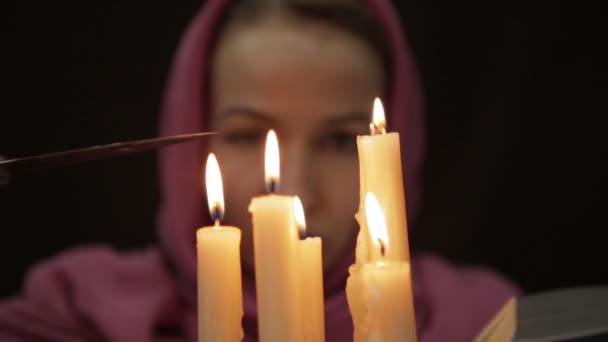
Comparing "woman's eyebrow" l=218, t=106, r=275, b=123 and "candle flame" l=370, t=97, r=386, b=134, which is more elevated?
"woman's eyebrow" l=218, t=106, r=275, b=123

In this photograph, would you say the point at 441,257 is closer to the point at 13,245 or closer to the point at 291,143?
the point at 291,143

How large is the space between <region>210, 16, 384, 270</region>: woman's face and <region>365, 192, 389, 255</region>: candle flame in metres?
0.37

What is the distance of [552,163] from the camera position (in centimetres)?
103

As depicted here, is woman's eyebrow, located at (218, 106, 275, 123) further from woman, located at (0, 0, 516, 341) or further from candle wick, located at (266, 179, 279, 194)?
candle wick, located at (266, 179, 279, 194)

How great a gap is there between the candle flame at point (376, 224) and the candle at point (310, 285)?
53 millimetres

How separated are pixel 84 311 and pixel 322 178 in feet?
1.19

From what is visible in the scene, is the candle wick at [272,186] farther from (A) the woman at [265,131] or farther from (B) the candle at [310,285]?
(A) the woman at [265,131]

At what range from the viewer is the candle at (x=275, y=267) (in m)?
0.39

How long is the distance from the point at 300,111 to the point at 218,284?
0.40 metres

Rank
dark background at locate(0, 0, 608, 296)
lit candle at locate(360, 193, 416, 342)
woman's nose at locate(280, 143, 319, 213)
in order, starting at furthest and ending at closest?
dark background at locate(0, 0, 608, 296)
woman's nose at locate(280, 143, 319, 213)
lit candle at locate(360, 193, 416, 342)

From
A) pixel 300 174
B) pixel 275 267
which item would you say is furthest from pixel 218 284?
pixel 300 174

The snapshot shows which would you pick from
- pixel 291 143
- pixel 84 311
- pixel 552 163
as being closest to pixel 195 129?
pixel 291 143

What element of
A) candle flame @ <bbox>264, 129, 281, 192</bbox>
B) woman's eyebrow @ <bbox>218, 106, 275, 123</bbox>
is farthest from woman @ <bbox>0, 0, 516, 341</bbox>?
candle flame @ <bbox>264, 129, 281, 192</bbox>

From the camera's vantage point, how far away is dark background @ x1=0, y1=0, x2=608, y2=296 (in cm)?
89
